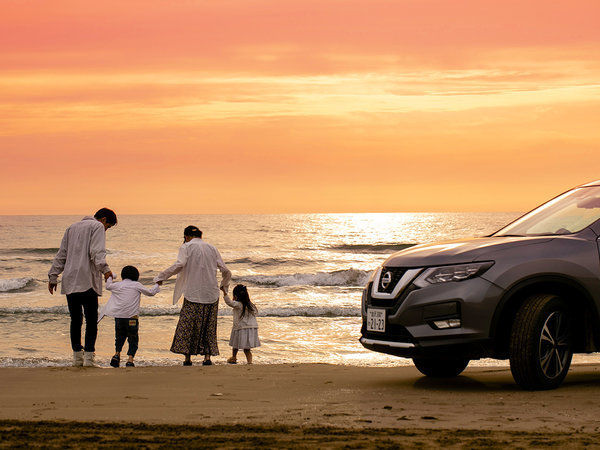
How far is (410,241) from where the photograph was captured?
66.2m

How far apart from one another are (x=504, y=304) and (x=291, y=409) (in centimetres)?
199

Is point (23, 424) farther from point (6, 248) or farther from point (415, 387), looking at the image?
point (6, 248)

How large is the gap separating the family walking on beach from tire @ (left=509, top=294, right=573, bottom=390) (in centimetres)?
491

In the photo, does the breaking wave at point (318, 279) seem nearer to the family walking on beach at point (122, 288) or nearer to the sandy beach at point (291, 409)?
the family walking on beach at point (122, 288)

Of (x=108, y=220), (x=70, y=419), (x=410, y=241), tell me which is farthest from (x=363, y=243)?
(x=70, y=419)

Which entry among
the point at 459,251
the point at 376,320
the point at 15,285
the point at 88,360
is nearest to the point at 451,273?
the point at 459,251

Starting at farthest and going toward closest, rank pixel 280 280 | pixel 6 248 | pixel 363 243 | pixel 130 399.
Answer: pixel 363 243, pixel 6 248, pixel 280 280, pixel 130 399

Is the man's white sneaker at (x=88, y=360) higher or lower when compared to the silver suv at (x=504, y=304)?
lower

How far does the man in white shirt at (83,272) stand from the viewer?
1054 centimetres

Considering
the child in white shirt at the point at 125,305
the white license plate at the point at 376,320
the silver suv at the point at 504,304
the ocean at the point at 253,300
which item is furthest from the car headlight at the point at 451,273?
the ocean at the point at 253,300

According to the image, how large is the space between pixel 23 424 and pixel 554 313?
436 centimetres

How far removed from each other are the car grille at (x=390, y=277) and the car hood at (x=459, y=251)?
0.04 metres

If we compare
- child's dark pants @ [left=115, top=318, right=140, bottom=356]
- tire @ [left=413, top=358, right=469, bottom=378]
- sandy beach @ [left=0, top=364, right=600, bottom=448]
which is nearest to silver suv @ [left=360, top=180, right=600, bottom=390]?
sandy beach @ [left=0, top=364, right=600, bottom=448]

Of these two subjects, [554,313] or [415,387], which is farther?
[415,387]
